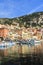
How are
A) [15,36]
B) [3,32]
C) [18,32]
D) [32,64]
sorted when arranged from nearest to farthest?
[32,64]
[3,32]
[15,36]
[18,32]

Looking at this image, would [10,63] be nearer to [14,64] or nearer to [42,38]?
[14,64]

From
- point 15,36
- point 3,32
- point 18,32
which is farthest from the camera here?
point 18,32

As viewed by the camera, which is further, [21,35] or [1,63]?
[21,35]

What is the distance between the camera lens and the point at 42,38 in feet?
655

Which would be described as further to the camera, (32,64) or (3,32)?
(3,32)

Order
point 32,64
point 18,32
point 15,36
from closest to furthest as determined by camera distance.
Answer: point 32,64
point 15,36
point 18,32

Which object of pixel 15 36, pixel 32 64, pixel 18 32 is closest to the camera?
pixel 32 64

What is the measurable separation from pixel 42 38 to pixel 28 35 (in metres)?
14.3

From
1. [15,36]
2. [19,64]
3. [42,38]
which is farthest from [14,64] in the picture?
[42,38]

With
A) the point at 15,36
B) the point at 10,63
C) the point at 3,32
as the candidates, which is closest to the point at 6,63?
the point at 10,63

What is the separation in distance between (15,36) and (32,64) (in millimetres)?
134135

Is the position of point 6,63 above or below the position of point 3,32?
below

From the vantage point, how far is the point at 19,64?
41750 millimetres

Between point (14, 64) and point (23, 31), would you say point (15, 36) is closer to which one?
point (23, 31)
